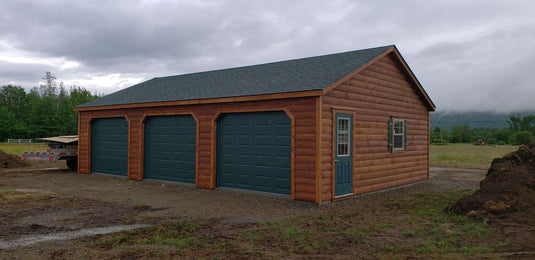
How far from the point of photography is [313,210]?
8680 mm

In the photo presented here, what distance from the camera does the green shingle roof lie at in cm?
1037

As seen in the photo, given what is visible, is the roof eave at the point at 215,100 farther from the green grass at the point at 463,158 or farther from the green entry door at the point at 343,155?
the green grass at the point at 463,158

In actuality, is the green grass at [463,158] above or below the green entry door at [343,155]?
below

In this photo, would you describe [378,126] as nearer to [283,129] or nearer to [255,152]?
[283,129]

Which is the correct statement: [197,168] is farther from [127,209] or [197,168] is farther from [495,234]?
[495,234]

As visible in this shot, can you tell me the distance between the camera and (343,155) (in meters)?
10.1

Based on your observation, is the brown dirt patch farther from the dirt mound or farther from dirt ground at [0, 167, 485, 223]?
the dirt mound

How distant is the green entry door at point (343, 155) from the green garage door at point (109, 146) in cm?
798

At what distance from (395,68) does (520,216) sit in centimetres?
Result: 643

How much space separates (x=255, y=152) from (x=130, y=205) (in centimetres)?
332

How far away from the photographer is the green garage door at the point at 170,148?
12383 mm

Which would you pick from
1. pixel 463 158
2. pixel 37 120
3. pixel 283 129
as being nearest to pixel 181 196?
pixel 283 129

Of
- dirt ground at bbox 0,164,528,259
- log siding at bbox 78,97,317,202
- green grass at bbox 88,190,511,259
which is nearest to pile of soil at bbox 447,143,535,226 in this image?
green grass at bbox 88,190,511,259

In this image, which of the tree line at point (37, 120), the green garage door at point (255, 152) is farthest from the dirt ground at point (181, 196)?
the tree line at point (37, 120)
